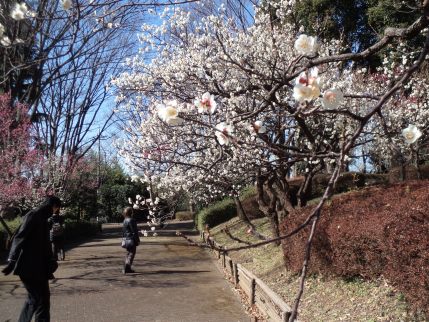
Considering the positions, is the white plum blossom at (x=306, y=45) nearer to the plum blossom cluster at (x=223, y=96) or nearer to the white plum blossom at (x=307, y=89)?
the white plum blossom at (x=307, y=89)

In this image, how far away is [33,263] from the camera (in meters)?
5.73

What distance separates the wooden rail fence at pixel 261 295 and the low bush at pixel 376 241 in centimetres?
79

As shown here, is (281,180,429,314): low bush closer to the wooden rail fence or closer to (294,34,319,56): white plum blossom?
the wooden rail fence

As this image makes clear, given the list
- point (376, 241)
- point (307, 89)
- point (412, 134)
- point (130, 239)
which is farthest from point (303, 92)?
point (130, 239)

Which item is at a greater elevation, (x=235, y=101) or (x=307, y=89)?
(x=235, y=101)

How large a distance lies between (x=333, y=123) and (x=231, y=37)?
3.02 meters

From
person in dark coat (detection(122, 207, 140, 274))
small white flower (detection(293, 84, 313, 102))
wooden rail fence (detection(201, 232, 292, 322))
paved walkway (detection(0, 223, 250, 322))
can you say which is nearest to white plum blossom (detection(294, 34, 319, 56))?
small white flower (detection(293, 84, 313, 102))

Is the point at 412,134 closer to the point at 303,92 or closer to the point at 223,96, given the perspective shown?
the point at 303,92

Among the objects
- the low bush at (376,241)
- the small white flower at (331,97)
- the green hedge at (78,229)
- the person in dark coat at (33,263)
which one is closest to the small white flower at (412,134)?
the small white flower at (331,97)

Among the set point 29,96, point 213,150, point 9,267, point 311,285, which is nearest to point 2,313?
point 9,267

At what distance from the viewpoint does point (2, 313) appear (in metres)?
7.17

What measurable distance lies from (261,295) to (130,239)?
5155mm

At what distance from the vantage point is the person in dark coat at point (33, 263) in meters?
5.68

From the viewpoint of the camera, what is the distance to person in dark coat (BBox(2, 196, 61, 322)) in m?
5.68
